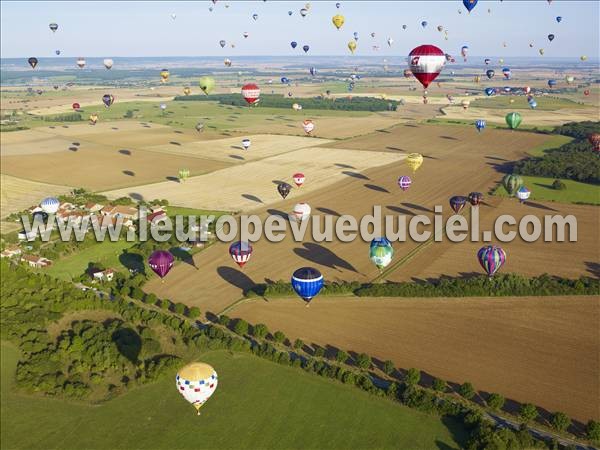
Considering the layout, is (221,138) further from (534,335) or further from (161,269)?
(534,335)

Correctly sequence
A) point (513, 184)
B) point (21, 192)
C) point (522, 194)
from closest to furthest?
point (522, 194), point (513, 184), point (21, 192)

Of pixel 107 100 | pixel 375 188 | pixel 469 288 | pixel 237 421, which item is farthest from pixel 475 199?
pixel 107 100

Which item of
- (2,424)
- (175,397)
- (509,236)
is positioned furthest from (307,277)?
(509,236)

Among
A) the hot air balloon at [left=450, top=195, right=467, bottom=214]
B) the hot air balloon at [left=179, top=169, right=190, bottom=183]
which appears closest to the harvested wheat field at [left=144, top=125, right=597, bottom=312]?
the hot air balloon at [left=450, top=195, right=467, bottom=214]

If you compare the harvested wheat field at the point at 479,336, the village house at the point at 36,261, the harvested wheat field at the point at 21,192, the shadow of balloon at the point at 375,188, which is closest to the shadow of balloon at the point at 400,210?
the shadow of balloon at the point at 375,188

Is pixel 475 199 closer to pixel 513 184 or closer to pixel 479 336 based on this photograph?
pixel 513 184

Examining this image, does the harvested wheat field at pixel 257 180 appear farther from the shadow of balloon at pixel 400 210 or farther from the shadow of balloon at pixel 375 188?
the shadow of balloon at pixel 400 210
